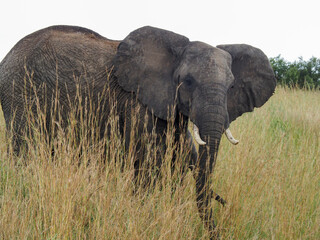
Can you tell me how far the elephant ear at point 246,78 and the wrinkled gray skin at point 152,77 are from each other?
12 mm

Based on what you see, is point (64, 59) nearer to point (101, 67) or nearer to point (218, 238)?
point (101, 67)

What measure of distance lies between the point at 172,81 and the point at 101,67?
948 mm

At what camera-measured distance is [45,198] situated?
3527mm

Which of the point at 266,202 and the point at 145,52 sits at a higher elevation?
the point at 145,52

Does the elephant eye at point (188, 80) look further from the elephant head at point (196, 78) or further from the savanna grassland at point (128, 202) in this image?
the savanna grassland at point (128, 202)

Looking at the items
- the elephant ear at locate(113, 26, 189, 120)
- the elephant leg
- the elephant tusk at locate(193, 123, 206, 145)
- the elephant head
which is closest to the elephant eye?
the elephant head

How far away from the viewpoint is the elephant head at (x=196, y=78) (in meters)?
4.11

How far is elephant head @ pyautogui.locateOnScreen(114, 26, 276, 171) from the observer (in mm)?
4105

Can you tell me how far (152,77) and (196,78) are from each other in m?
0.67

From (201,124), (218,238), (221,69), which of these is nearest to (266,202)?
(218,238)

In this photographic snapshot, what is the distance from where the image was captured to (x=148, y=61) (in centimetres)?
482

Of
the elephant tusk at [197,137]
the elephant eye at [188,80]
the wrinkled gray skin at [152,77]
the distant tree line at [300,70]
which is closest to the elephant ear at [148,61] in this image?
the wrinkled gray skin at [152,77]

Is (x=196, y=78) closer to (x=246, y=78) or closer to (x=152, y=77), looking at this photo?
(x=152, y=77)

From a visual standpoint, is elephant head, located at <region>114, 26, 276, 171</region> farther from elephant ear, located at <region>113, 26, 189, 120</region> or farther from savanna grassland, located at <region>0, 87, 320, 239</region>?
savanna grassland, located at <region>0, 87, 320, 239</region>
